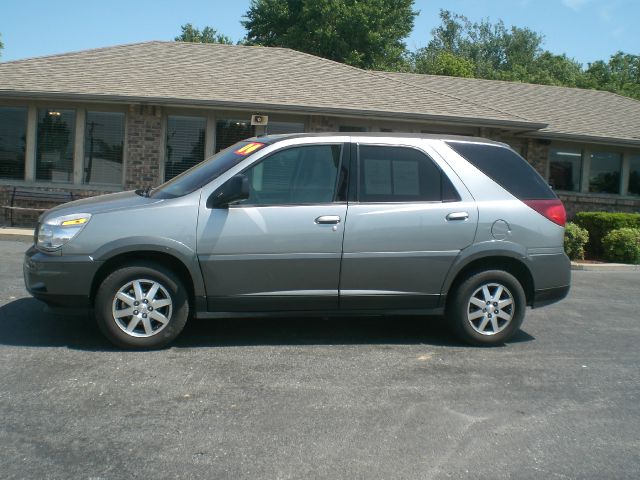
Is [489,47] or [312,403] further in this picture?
[489,47]

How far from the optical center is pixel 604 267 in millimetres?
13633

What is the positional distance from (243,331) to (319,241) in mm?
1353

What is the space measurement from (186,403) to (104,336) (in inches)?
70.5

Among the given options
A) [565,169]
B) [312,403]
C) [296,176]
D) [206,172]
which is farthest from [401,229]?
[565,169]

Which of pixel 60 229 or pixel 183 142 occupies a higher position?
pixel 183 142

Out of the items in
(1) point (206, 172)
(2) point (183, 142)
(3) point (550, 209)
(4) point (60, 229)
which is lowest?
(4) point (60, 229)

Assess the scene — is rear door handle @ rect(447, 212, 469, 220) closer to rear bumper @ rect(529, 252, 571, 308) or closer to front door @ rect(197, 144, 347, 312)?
rear bumper @ rect(529, 252, 571, 308)

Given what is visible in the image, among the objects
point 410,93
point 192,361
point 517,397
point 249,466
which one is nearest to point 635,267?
point 410,93

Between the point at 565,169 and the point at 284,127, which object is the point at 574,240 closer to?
the point at 565,169

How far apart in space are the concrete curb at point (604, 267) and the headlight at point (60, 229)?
10298 millimetres

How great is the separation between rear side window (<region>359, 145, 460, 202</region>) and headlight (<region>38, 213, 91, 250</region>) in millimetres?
2445

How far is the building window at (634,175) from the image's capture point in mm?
18141

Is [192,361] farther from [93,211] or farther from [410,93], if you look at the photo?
[410,93]

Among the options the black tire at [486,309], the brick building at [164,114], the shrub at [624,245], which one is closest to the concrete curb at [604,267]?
the shrub at [624,245]
